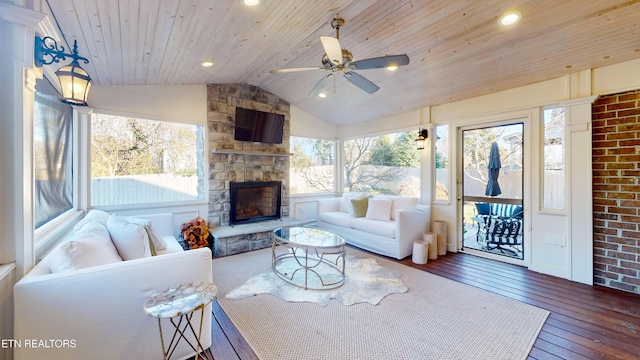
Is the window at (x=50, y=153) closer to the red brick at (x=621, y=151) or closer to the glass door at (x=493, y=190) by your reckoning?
the glass door at (x=493, y=190)

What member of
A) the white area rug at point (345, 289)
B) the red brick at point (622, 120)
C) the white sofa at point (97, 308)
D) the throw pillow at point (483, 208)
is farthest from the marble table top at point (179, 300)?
the red brick at point (622, 120)

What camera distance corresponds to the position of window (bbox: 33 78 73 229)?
2.06 m

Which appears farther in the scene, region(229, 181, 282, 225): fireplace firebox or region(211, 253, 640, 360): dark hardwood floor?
region(229, 181, 282, 225): fireplace firebox

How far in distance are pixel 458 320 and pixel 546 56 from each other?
3027mm

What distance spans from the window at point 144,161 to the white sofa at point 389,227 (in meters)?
2.60

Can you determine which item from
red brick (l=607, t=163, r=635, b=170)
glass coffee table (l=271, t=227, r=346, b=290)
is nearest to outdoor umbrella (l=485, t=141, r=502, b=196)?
red brick (l=607, t=163, r=635, b=170)

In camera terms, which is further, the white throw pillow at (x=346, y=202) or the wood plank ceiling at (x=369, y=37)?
the white throw pillow at (x=346, y=202)

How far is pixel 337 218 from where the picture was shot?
4.91 metres

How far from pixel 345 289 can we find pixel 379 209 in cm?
197

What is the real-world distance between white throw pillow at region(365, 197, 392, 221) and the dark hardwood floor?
3.64ft

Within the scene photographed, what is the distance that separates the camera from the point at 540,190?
135 inches

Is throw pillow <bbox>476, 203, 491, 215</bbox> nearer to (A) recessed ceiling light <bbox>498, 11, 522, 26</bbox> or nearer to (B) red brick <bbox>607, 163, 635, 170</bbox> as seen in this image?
(B) red brick <bbox>607, 163, 635, 170</bbox>

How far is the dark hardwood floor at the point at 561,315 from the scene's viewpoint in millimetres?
1923

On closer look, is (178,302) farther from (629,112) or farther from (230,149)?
(629,112)
